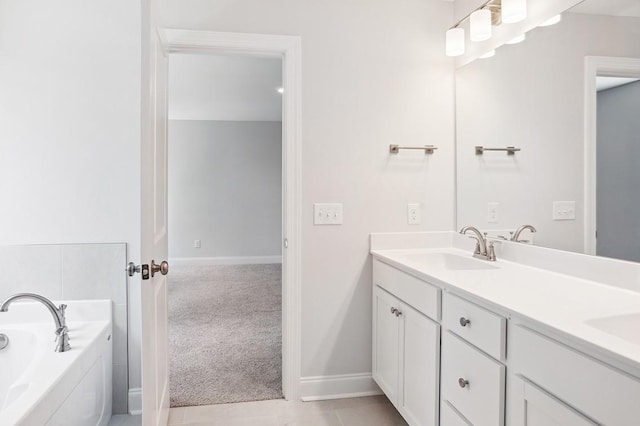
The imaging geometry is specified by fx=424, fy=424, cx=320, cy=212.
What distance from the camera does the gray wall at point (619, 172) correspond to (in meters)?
1.50

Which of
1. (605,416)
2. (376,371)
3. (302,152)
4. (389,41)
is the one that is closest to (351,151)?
(302,152)

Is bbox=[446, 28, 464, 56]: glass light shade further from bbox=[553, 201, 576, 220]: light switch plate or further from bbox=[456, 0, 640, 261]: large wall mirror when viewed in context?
bbox=[553, 201, 576, 220]: light switch plate

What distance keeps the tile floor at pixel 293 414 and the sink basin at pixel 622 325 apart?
132 centimetres

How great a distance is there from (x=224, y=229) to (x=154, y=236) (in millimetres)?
5526

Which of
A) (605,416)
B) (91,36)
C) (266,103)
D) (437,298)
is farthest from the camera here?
(266,103)

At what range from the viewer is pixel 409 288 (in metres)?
1.97

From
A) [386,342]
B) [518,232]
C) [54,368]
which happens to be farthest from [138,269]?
[518,232]

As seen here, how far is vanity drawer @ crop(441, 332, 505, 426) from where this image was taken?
4.33 feet

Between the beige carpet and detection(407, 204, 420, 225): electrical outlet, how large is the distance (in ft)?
4.24

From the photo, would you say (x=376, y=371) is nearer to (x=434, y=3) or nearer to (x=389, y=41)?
(x=389, y=41)

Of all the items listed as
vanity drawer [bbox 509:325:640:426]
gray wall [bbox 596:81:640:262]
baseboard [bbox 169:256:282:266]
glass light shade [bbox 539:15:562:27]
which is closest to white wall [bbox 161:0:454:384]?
glass light shade [bbox 539:15:562:27]

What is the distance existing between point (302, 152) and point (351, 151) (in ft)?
0.95

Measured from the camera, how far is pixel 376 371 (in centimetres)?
242

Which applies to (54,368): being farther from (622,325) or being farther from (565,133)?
(565,133)
